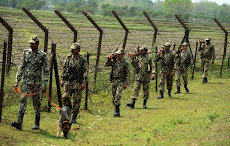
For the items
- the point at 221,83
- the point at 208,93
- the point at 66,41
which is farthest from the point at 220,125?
the point at 66,41

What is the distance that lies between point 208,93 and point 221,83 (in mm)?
2590

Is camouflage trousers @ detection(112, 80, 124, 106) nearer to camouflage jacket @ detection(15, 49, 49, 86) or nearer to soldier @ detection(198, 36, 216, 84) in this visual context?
camouflage jacket @ detection(15, 49, 49, 86)

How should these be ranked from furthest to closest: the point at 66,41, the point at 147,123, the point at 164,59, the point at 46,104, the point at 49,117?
the point at 66,41, the point at 164,59, the point at 46,104, the point at 49,117, the point at 147,123

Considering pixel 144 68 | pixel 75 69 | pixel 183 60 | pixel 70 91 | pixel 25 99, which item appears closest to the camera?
pixel 25 99

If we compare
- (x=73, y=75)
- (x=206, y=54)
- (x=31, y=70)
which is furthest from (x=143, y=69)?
(x=206, y=54)

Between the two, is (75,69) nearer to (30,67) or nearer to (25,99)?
(30,67)

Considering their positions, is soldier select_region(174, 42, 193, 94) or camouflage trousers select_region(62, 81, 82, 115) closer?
Answer: camouflage trousers select_region(62, 81, 82, 115)

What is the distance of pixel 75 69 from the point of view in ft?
36.1

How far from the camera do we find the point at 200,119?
1036 cm

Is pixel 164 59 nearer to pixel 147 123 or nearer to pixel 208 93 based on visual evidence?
pixel 208 93

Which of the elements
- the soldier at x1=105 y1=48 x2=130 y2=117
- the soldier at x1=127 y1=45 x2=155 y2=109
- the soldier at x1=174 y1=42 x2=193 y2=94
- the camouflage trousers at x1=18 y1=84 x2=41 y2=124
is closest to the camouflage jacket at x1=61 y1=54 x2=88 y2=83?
the camouflage trousers at x1=18 y1=84 x2=41 y2=124

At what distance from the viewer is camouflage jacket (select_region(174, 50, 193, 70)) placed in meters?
17.2

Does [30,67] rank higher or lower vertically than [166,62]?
higher

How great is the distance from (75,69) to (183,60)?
23.6 feet
